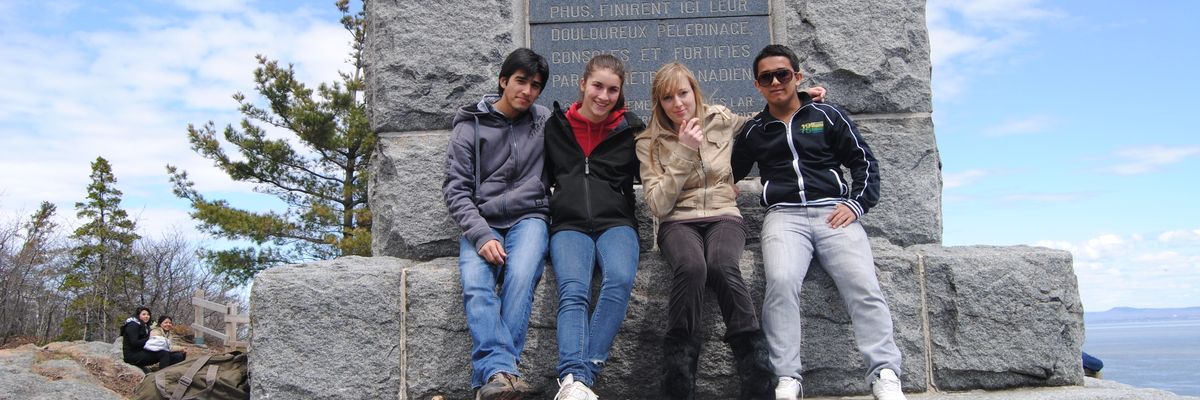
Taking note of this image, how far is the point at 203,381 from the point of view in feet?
11.8

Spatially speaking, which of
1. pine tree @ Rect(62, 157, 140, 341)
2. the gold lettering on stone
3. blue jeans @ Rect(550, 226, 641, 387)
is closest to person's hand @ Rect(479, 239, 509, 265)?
blue jeans @ Rect(550, 226, 641, 387)

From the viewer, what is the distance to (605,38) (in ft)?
13.3

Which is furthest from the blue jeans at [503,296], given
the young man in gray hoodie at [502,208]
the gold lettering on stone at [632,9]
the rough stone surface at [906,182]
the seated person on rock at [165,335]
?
the seated person on rock at [165,335]

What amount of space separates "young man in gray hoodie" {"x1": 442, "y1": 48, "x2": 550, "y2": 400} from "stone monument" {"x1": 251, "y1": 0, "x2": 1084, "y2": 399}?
10.3 inches

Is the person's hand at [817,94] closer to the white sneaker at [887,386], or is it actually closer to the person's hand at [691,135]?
the person's hand at [691,135]

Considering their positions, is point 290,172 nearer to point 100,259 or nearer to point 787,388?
point 100,259

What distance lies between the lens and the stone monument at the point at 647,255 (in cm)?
323

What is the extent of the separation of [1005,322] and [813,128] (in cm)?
119

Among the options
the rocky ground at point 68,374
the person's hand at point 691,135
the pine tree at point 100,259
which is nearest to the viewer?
the person's hand at point 691,135

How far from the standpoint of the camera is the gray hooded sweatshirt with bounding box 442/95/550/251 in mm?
3215

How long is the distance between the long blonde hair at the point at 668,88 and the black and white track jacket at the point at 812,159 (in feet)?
1.05

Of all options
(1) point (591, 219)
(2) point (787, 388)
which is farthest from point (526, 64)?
(2) point (787, 388)

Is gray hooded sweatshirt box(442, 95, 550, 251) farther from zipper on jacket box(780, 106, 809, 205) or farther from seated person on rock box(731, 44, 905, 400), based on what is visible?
zipper on jacket box(780, 106, 809, 205)

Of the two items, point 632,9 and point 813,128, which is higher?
point 632,9
